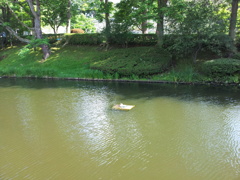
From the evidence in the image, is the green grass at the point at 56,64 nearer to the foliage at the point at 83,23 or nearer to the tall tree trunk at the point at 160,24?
the tall tree trunk at the point at 160,24

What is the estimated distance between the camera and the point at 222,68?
10.9 metres

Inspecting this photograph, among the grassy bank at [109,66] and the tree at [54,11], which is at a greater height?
the tree at [54,11]

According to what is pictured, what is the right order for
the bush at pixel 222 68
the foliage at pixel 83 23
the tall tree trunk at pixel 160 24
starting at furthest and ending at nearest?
the foliage at pixel 83 23 → the tall tree trunk at pixel 160 24 → the bush at pixel 222 68

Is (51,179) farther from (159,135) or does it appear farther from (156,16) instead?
(156,16)

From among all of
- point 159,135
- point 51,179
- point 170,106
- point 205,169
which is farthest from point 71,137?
point 170,106

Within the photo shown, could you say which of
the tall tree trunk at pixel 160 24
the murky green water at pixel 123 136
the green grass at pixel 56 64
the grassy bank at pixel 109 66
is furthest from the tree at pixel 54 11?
the murky green water at pixel 123 136

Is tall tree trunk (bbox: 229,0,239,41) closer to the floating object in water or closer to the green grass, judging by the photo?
the green grass

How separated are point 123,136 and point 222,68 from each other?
7.41m

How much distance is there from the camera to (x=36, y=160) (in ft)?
15.3

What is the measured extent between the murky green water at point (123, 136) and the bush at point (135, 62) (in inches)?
127

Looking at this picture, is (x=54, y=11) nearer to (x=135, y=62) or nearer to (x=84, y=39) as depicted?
(x=84, y=39)

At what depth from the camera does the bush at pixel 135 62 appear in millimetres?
12953

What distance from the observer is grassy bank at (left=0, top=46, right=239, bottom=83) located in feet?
42.0

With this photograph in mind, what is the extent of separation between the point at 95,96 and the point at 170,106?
3.43 m
